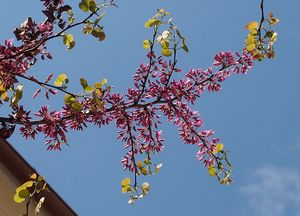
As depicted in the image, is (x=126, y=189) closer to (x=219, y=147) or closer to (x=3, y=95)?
(x=219, y=147)

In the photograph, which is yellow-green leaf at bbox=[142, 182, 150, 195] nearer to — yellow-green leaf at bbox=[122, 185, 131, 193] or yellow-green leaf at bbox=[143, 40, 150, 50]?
yellow-green leaf at bbox=[122, 185, 131, 193]

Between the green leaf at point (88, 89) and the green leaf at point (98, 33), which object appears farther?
the green leaf at point (98, 33)

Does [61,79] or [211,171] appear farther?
[211,171]

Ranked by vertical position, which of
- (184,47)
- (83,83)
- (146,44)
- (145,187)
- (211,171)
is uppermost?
(146,44)

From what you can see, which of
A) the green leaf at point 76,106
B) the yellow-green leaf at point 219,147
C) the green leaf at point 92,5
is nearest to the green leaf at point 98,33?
the green leaf at point 92,5

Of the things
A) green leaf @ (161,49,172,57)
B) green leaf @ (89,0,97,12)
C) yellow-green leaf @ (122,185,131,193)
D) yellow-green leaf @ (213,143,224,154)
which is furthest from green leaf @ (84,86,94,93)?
yellow-green leaf @ (213,143,224,154)

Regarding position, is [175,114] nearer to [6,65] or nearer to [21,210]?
[6,65]

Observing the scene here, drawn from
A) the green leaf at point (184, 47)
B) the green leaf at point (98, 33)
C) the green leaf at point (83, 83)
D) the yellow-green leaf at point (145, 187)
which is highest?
the green leaf at point (98, 33)

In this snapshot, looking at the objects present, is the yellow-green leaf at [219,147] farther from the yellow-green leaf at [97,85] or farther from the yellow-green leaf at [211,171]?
the yellow-green leaf at [97,85]

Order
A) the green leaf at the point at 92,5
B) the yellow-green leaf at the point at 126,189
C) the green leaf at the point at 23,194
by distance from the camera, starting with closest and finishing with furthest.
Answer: the green leaf at the point at 23,194 < the green leaf at the point at 92,5 < the yellow-green leaf at the point at 126,189

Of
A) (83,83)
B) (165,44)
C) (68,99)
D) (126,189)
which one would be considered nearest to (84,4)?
(83,83)

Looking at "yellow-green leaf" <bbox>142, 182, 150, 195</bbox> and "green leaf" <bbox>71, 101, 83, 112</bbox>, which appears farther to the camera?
"yellow-green leaf" <bbox>142, 182, 150, 195</bbox>

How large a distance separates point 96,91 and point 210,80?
102 centimetres

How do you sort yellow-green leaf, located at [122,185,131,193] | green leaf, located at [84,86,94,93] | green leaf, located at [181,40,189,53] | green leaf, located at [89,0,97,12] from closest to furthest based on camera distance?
1. green leaf, located at [89,0,97,12]
2. green leaf, located at [84,86,94,93]
3. green leaf, located at [181,40,189,53]
4. yellow-green leaf, located at [122,185,131,193]
